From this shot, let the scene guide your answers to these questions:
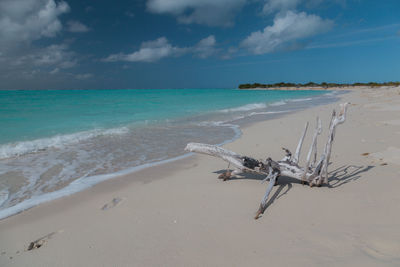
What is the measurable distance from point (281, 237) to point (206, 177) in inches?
93.9

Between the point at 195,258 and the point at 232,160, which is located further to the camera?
the point at 232,160

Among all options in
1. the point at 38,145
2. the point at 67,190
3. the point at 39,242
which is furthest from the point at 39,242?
the point at 38,145

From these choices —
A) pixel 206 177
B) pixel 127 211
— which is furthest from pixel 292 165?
pixel 127 211

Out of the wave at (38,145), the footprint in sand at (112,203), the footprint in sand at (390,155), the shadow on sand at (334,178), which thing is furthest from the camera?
the wave at (38,145)

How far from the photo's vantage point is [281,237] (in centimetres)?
284

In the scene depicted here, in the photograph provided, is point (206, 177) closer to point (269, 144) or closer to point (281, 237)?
point (281, 237)

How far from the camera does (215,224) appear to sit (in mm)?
3211

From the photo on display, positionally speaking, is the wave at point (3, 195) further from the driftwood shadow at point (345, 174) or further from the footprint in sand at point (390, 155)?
the footprint in sand at point (390, 155)

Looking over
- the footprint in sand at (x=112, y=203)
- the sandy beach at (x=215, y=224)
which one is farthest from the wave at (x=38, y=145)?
the footprint in sand at (x=112, y=203)

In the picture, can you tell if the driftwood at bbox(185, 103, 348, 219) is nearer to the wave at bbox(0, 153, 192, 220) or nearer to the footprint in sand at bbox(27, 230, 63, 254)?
the wave at bbox(0, 153, 192, 220)

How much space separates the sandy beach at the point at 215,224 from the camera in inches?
101

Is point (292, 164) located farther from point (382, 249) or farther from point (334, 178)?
point (382, 249)

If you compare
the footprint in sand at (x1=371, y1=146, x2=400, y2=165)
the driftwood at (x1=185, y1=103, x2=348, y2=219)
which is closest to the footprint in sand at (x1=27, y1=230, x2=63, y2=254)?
the driftwood at (x1=185, y1=103, x2=348, y2=219)

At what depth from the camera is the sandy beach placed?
256 cm
